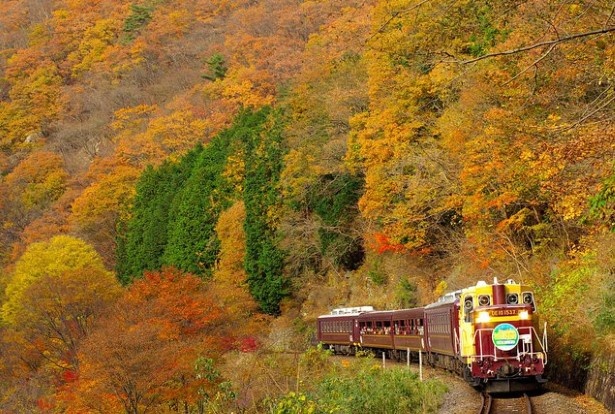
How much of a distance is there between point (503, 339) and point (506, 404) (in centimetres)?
158

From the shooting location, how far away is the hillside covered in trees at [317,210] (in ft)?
57.0

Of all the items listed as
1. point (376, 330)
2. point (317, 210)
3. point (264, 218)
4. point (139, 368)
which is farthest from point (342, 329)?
point (264, 218)

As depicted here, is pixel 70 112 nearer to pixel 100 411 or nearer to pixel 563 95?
pixel 100 411

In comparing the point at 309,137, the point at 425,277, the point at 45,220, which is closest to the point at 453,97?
the point at 425,277

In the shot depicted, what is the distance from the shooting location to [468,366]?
1952 cm

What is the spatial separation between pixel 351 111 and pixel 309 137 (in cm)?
342

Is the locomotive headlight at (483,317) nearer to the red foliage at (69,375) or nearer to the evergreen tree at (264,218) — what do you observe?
the red foliage at (69,375)

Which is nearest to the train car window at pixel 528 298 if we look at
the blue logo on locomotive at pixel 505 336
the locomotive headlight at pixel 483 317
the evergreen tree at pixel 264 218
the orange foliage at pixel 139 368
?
the blue logo on locomotive at pixel 505 336

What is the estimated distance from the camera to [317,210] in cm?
4791

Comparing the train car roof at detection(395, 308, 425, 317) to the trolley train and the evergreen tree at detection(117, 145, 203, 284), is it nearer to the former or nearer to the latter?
the trolley train

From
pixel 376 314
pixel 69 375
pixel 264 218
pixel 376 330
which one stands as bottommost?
pixel 69 375

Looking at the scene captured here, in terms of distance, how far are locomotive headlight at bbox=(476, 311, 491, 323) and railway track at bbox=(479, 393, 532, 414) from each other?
1441 millimetres

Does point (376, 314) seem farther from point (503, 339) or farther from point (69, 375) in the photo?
point (69, 375)

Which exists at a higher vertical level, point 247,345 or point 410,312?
point 410,312
